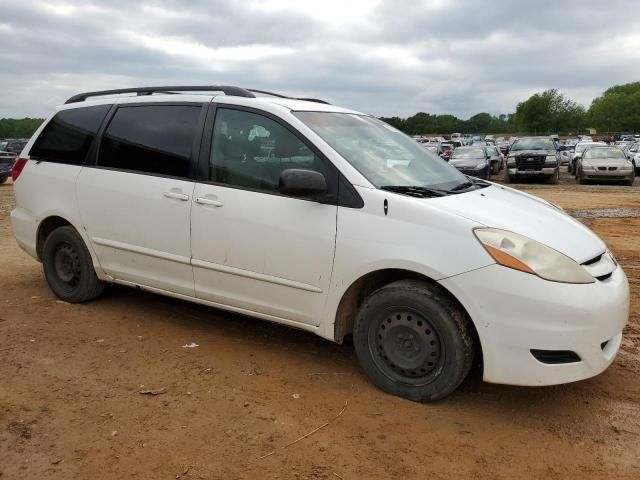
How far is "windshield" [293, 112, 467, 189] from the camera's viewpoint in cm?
367

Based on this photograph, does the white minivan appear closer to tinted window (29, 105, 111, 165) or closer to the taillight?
tinted window (29, 105, 111, 165)

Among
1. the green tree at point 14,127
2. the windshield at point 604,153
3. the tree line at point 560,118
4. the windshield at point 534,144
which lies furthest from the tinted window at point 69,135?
the tree line at point 560,118

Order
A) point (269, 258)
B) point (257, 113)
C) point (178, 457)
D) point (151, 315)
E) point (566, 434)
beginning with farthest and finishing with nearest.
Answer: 1. point (151, 315)
2. point (257, 113)
3. point (269, 258)
4. point (566, 434)
5. point (178, 457)

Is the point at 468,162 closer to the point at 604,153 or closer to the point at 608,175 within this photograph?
the point at 608,175

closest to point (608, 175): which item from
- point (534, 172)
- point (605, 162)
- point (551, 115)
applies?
point (605, 162)

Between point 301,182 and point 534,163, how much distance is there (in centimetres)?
1967

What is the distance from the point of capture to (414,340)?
3322 millimetres

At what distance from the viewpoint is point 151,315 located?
4891 millimetres

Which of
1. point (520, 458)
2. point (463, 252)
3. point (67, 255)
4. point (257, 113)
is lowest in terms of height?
point (520, 458)

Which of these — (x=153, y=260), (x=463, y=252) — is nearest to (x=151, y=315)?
(x=153, y=260)

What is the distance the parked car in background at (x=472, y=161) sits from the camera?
2083cm

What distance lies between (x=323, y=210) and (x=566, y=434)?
1860mm

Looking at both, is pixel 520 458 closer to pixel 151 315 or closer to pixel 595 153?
pixel 151 315

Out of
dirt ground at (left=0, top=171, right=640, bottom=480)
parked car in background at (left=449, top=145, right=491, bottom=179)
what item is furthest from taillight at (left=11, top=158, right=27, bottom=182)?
parked car in background at (left=449, top=145, right=491, bottom=179)
